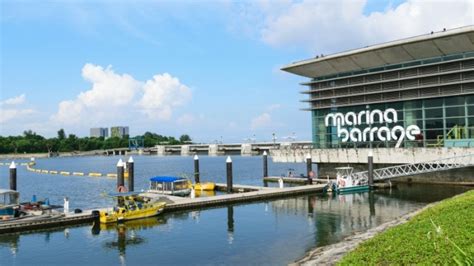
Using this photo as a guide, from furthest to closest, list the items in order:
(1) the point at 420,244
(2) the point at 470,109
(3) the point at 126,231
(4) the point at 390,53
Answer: (4) the point at 390,53 < (2) the point at 470,109 < (3) the point at 126,231 < (1) the point at 420,244

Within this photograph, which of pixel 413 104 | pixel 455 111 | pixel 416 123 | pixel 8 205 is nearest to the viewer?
pixel 8 205

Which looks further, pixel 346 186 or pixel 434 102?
pixel 434 102

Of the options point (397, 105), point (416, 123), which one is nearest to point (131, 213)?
point (416, 123)

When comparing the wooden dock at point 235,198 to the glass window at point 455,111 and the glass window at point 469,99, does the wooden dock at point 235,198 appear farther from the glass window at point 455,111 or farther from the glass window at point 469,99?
the glass window at point 469,99

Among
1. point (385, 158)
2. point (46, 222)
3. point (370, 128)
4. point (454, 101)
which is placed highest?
point (454, 101)

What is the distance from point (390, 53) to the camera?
64188 millimetres

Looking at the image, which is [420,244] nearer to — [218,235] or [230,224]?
[218,235]

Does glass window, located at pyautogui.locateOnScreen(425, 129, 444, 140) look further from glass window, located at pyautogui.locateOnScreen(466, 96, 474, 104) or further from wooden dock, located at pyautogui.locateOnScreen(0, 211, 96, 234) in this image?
wooden dock, located at pyautogui.locateOnScreen(0, 211, 96, 234)

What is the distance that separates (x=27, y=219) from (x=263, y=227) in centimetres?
1840

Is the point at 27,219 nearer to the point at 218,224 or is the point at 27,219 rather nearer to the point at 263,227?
the point at 218,224

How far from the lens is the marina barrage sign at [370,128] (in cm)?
6631

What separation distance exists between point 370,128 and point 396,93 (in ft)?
22.4

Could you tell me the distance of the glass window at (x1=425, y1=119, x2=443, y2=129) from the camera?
62344 mm

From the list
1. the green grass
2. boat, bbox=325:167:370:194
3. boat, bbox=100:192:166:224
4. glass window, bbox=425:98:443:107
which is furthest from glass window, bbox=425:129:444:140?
the green grass
